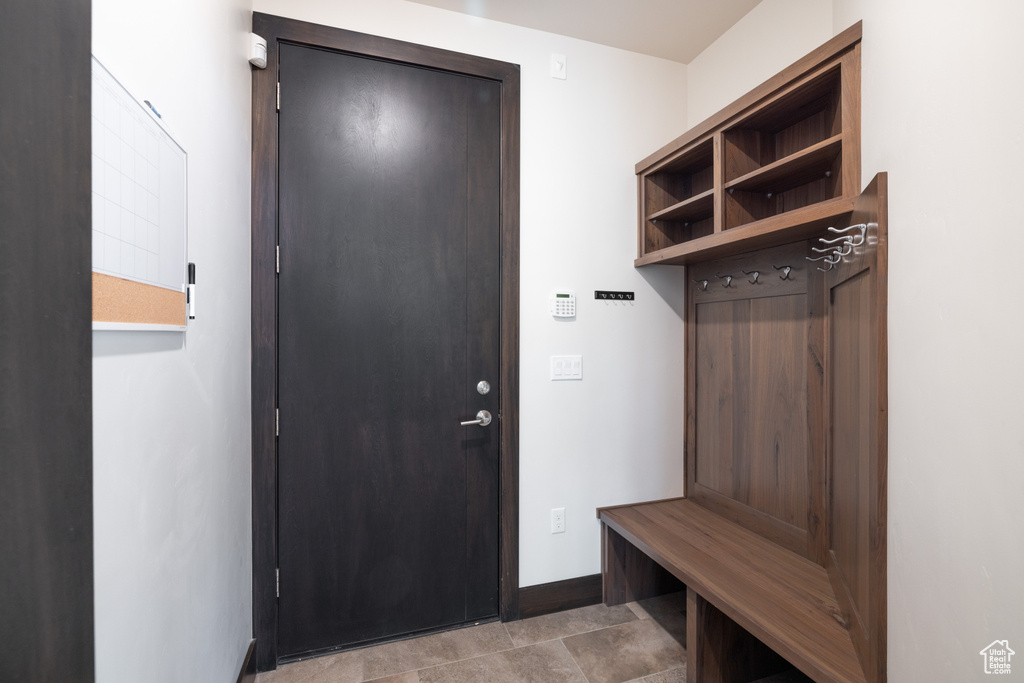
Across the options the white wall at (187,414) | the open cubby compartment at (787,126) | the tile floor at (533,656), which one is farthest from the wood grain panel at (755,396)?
the white wall at (187,414)

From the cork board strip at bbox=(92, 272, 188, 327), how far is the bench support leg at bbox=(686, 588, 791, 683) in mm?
1790

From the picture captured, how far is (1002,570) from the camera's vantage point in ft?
2.30

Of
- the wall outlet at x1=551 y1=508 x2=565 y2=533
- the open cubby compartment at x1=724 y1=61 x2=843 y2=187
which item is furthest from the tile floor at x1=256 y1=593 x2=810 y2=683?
the open cubby compartment at x1=724 y1=61 x2=843 y2=187

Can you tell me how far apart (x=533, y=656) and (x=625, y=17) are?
8.98 ft

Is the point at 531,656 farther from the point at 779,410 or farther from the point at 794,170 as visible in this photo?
the point at 794,170

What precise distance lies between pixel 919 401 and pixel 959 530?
0.80 feet

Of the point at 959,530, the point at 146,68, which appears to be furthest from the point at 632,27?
the point at 959,530

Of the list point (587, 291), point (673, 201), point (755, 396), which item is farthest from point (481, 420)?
point (673, 201)

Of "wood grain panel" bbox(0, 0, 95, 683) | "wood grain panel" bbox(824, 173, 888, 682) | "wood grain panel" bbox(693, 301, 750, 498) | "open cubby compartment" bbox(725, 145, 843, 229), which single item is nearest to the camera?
"wood grain panel" bbox(0, 0, 95, 683)

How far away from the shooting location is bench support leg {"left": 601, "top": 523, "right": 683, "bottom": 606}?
7.31ft

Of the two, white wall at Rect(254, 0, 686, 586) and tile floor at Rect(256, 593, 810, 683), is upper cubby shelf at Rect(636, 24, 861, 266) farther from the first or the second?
tile floor at Rect(256, 593, 810, 683)

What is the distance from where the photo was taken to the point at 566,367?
7.22ft

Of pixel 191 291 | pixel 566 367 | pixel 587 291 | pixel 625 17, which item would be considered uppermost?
pixel 625 17

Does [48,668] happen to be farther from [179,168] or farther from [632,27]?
[632,27]
